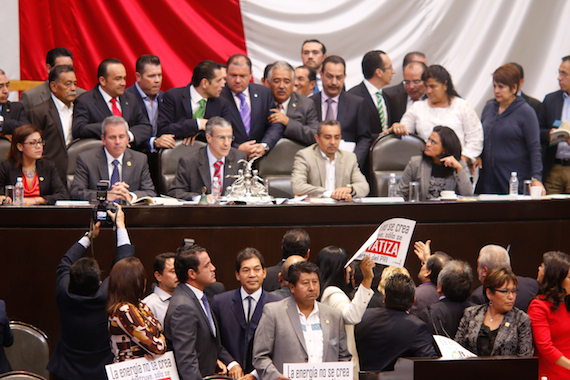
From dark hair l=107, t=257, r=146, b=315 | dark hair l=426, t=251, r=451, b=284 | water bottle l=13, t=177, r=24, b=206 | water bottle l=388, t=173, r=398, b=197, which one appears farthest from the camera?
water bottle l=388, t=173, r=398, b=197

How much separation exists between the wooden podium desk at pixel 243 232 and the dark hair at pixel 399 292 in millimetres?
1243

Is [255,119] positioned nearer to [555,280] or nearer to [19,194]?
[19,194]

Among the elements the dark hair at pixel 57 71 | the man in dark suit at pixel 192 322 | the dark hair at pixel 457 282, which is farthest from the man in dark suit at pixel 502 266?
the dark hair at pixel 57 71

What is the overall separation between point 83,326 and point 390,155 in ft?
9.99

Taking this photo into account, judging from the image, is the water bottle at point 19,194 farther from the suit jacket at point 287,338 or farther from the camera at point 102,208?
the suit jacket at point 287,338

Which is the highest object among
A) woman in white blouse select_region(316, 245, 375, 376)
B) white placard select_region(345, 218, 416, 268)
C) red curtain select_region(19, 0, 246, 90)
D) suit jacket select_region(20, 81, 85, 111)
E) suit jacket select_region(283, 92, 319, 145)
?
red curtain select_region(19, 0, 246, 90)

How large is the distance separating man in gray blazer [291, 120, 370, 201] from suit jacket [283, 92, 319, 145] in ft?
1.04

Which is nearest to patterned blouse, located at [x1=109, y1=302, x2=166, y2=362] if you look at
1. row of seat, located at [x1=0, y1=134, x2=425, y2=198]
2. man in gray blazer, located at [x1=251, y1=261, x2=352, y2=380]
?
man in gray blazer, located at [x1=251, y1=261, x2=352, y2=380]

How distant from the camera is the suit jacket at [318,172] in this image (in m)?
5.38

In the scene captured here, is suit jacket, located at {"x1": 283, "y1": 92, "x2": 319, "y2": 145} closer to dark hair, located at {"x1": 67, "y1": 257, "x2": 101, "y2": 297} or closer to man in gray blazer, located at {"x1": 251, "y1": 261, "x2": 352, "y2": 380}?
man in gray blazer, located at {"x1": 251, "y1": 261, "x2": 352, "y2": 380}

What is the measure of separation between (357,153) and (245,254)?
2524 millimetres

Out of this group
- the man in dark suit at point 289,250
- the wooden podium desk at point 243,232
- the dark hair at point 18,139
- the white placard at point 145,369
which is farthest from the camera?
the dark hair at point 18,139

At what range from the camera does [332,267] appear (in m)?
3.79

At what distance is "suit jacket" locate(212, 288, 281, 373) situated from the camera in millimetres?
3561
